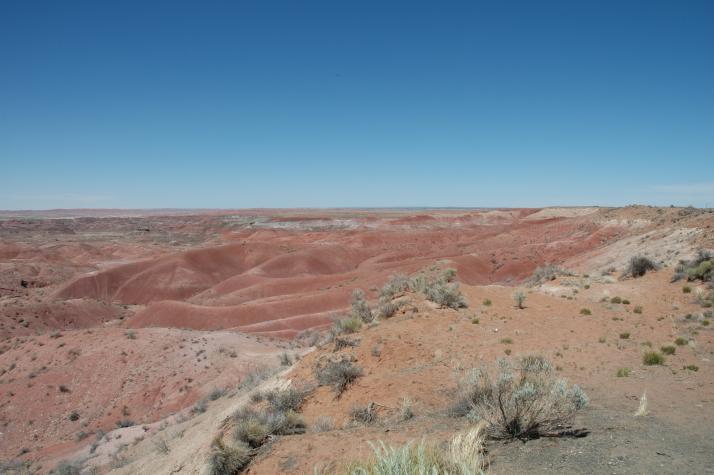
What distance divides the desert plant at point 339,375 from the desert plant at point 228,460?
2.36 m

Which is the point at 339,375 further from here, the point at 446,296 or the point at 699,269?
the point at 699,269

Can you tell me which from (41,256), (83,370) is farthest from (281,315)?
(41,256)

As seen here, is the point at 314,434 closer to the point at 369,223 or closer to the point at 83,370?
the point at 83,370

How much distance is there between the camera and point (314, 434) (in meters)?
6.57

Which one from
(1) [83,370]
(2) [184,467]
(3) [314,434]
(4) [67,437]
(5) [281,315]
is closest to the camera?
(3) [314,434]

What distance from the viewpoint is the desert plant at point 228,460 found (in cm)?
607

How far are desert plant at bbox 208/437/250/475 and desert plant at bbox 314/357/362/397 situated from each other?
2.36m

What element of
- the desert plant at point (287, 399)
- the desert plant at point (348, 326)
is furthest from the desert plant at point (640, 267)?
the desert plant at point (287, 399)

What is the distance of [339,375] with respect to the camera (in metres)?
8.41

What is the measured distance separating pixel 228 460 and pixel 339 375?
2.79 meters

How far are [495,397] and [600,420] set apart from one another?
1.52 m

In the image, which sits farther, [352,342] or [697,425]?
[352,342]

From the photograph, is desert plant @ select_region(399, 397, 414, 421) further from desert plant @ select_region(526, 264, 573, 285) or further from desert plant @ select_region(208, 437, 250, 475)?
desert plant @ select_region(526, 264, 573, 285)

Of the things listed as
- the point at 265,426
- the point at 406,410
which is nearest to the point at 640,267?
the point at 406,410
